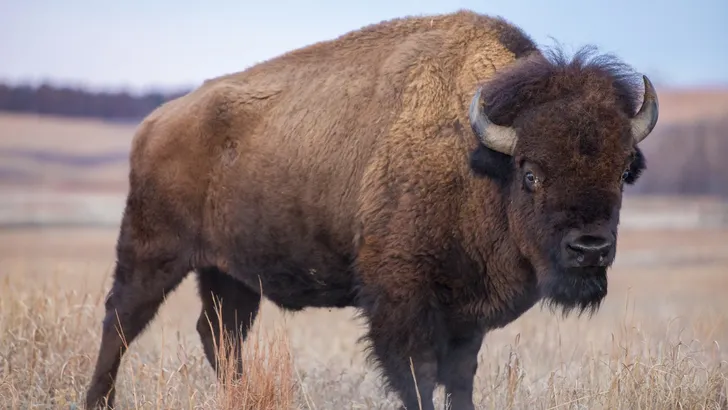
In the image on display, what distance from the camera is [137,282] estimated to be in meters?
6.65

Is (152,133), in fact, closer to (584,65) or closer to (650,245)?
(584,65)

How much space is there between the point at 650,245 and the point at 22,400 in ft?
128

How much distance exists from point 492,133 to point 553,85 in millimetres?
477

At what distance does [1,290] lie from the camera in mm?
8320

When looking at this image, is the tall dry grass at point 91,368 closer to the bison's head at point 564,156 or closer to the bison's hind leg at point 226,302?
the bison's hind leg at point 226,302

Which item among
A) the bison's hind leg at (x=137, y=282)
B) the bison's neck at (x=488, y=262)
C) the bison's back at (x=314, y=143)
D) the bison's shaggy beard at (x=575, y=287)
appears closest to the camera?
the bison's shaggy beard at (x=575, y=287)

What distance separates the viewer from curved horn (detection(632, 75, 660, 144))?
5.16 metres

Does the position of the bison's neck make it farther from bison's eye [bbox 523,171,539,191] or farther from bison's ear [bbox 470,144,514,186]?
bison's eye [bbox 523,171,539,191]

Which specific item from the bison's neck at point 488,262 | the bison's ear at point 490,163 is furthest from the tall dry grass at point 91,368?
the bison's ear at point 490,163

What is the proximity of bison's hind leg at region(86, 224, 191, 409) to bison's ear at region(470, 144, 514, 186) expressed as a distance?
8.16ft

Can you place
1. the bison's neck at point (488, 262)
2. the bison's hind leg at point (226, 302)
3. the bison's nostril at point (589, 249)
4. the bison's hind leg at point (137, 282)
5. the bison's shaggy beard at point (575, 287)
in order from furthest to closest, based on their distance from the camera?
the bison's hind leg at point (226, 302) → the bison's hind leg at point (137, 282) → the bison's neck at point (488, 262) → the bison's shaggy beard at point (575, 287) → the bison's nostril at point (589, 249)

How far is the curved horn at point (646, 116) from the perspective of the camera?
5.16m

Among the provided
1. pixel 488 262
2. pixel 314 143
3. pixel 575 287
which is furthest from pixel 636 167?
pixel 314 143

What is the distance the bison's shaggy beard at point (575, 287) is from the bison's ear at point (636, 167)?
0.64 meters
